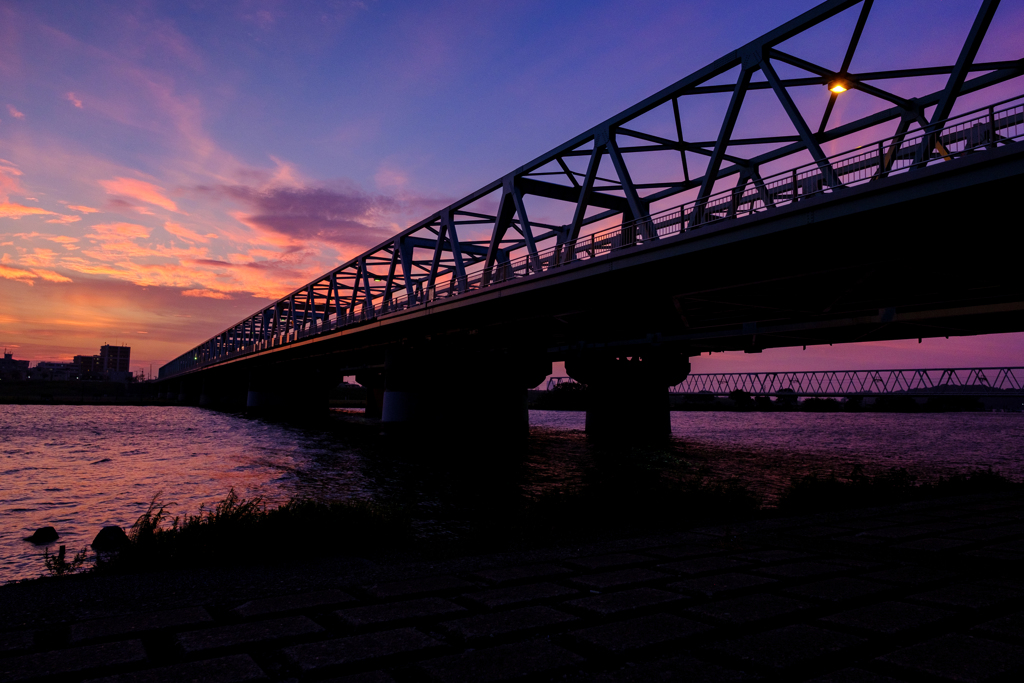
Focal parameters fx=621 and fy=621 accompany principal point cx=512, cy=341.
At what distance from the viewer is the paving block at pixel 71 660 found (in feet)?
13.3

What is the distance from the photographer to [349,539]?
363 inches

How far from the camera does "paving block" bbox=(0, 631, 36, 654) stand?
458cm

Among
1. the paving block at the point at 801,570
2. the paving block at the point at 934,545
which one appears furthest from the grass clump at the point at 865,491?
the paving block at the point at 801,570

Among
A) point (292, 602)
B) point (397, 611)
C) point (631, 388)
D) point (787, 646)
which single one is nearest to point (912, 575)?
point (787, 646)

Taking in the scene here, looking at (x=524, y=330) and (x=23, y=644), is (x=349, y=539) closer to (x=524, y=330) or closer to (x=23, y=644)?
(x=23, y=644)

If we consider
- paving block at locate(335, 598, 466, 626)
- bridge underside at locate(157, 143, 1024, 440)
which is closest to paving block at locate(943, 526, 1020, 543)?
paving block at locate(335, 598, 466, 626)

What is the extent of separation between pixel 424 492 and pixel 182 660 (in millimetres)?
21918

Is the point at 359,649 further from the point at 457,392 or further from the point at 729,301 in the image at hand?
the point at 457,392

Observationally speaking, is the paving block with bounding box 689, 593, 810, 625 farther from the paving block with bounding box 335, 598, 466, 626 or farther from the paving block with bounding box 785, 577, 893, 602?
the paving block with bounding box 335, 598, 466, 626

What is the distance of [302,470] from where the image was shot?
3378 cm

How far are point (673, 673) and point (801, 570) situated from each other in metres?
3.49

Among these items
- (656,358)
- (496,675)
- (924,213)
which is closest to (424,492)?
(924,213)

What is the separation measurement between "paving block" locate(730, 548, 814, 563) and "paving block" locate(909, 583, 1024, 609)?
1.60 meters

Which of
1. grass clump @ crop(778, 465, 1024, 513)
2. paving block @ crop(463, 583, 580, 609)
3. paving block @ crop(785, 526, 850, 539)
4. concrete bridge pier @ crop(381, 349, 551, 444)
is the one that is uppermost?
concrete bridge pier @ crop(381, 349, 551, 444)
